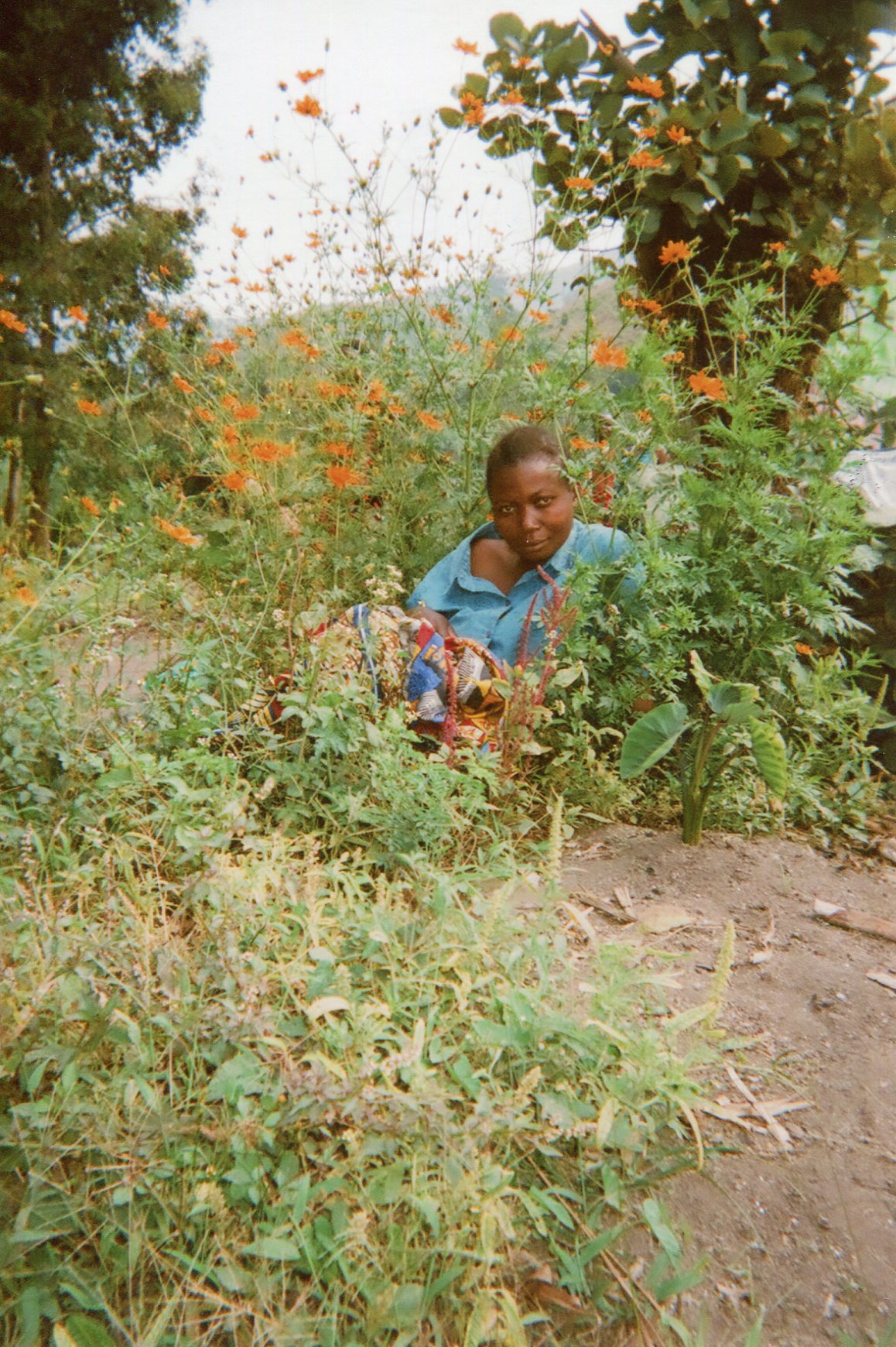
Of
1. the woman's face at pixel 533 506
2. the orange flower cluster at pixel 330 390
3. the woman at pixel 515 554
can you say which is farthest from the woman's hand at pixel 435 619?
the orange flower cluster at pixel 330 390

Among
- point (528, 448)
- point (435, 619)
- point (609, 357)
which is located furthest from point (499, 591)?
point (609, 357)

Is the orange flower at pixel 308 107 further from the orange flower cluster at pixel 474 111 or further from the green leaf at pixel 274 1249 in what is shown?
the green leaf at pixel 274 1249

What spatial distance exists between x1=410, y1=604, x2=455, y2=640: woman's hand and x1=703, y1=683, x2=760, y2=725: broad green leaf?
96 cm

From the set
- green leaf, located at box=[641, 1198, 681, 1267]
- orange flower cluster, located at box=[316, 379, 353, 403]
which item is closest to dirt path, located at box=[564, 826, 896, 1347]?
green leaf, located at box=[641, 1198, 681, 1267]

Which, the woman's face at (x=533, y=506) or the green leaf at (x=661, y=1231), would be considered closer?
the green leaf at (x=661, y=1231)

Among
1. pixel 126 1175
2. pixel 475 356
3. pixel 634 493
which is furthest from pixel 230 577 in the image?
pixel 126 1175

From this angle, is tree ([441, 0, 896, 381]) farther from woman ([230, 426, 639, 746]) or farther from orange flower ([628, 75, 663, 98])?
woman ([230, 426, 639, 746])

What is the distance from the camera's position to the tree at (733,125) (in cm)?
358

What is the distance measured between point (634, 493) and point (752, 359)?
0.57m

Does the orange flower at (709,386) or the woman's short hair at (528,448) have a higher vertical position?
the orange flower at (709,386)

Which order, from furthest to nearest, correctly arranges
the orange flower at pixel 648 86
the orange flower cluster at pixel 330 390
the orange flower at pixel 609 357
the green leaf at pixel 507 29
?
the green leaf at pixel 507 29 < the orange flower cluster at pixel 330 390 < the orange flower at pixel 648 86 < the orange flower at pixel 609 357

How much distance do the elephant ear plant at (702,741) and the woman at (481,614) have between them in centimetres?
41

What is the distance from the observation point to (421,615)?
3133 mm

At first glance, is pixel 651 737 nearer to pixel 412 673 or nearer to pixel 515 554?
pixel 412 673
